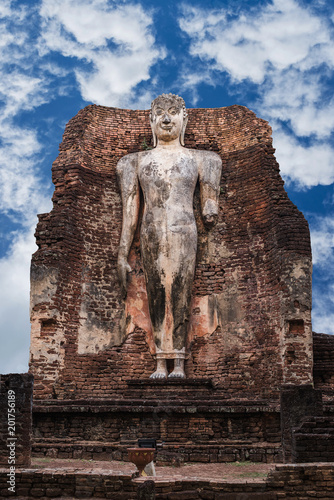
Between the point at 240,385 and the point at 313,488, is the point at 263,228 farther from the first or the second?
the point at 313,488

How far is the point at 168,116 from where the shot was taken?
50.2 ft

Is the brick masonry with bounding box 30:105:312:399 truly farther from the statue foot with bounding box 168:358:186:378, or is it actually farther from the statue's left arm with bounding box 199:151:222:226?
the statue foot with bounding box 168:358:186:378

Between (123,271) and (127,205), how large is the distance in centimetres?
151

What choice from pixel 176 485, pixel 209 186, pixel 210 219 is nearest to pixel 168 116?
pixel 209 186

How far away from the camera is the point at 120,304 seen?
14945 mm

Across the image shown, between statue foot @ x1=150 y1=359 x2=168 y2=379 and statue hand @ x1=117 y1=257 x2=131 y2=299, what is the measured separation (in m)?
1.72

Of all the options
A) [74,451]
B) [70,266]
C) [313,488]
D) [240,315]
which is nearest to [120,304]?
[70,266]

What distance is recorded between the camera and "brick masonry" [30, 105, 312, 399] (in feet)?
44.7

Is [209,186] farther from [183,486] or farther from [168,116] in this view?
[183,486]

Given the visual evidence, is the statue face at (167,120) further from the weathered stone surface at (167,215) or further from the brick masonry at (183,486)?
the brick masonry at (183,486)

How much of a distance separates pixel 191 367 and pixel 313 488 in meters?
6.58

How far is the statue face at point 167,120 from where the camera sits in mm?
15289

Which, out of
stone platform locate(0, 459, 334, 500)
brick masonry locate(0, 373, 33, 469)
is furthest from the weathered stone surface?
stone platform locate(0, 459, 334, 500)

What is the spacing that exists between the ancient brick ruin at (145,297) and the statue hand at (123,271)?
0.24m
